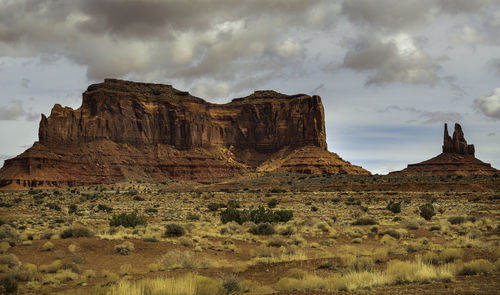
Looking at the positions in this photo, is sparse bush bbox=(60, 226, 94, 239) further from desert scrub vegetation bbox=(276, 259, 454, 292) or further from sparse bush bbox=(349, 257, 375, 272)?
sparse bush bbox=(349, 257, 375, 272)

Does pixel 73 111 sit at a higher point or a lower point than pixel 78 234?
higher

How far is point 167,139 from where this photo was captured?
138000mm

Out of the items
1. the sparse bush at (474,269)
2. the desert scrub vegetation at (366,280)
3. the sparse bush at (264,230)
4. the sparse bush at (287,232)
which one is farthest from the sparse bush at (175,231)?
the sparse bush at (474,269)

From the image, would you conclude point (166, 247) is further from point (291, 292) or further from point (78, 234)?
point (291, 292)

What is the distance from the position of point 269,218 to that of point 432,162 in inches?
3689

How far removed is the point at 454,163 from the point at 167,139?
8084 centimetres

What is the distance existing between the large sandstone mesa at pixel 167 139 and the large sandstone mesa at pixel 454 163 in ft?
61.6

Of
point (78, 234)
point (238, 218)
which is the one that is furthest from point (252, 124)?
point (78, 234)

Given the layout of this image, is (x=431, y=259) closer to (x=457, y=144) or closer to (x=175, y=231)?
(x=175, y=231)

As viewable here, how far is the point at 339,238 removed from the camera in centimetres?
2236

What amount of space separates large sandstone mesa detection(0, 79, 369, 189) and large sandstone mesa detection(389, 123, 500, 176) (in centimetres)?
1878

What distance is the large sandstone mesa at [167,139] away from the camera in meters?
113

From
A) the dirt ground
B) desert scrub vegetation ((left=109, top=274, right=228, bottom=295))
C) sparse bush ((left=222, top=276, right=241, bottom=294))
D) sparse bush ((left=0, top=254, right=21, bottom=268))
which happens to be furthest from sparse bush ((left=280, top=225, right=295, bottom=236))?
desert scrub vegetation ((left=109, top=274, right=228, bottom=295))

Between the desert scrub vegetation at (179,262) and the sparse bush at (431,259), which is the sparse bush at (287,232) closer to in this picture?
the desert scrub vegetation at (179,262)
